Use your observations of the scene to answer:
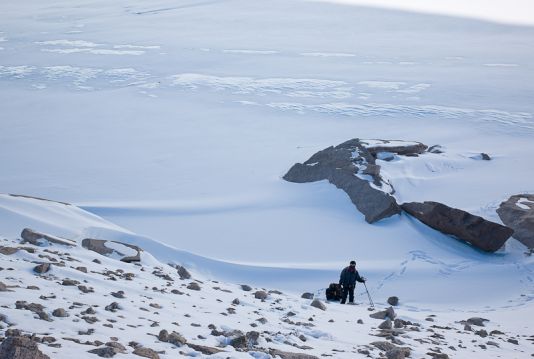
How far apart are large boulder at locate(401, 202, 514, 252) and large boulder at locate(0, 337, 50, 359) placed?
11833mm

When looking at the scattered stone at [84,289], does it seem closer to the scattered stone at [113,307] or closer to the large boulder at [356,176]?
the scattered stone at [113,307]

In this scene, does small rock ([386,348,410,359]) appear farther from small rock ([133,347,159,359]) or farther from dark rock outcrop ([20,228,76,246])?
dark rock outcrop ([20,228,76,246])

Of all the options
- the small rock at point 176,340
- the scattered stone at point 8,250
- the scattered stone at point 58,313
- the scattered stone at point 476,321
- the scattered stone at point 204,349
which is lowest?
the scattered stone at point 476,321

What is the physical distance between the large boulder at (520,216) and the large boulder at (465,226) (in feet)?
2.30

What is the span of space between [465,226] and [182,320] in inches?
365

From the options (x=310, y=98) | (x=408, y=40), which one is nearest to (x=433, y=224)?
(x=310, y=98)

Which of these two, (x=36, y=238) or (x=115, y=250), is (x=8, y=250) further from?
(x=115, y=250)

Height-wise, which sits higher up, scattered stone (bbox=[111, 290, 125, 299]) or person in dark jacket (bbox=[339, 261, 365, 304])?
scattered stone (bbox=[111, 290, 125, 299])

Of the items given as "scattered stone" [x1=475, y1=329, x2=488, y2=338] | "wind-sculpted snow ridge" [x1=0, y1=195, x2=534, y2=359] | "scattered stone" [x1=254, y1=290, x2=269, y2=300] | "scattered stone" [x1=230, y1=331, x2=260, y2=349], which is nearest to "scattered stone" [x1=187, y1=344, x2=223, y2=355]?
"wind-sculpted snow ridge" [x1=0, y1=195, x2=534, y2=359]

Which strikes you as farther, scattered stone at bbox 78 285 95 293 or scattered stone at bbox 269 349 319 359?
scattered stone at bbox 78 285 95 293

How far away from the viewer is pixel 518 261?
15000 millimetres

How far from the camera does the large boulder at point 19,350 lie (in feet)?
16.5

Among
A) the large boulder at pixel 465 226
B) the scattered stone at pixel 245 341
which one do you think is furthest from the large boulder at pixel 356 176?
the scattered stone at pixel 245 341

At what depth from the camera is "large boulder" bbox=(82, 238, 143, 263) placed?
11.6 meters
